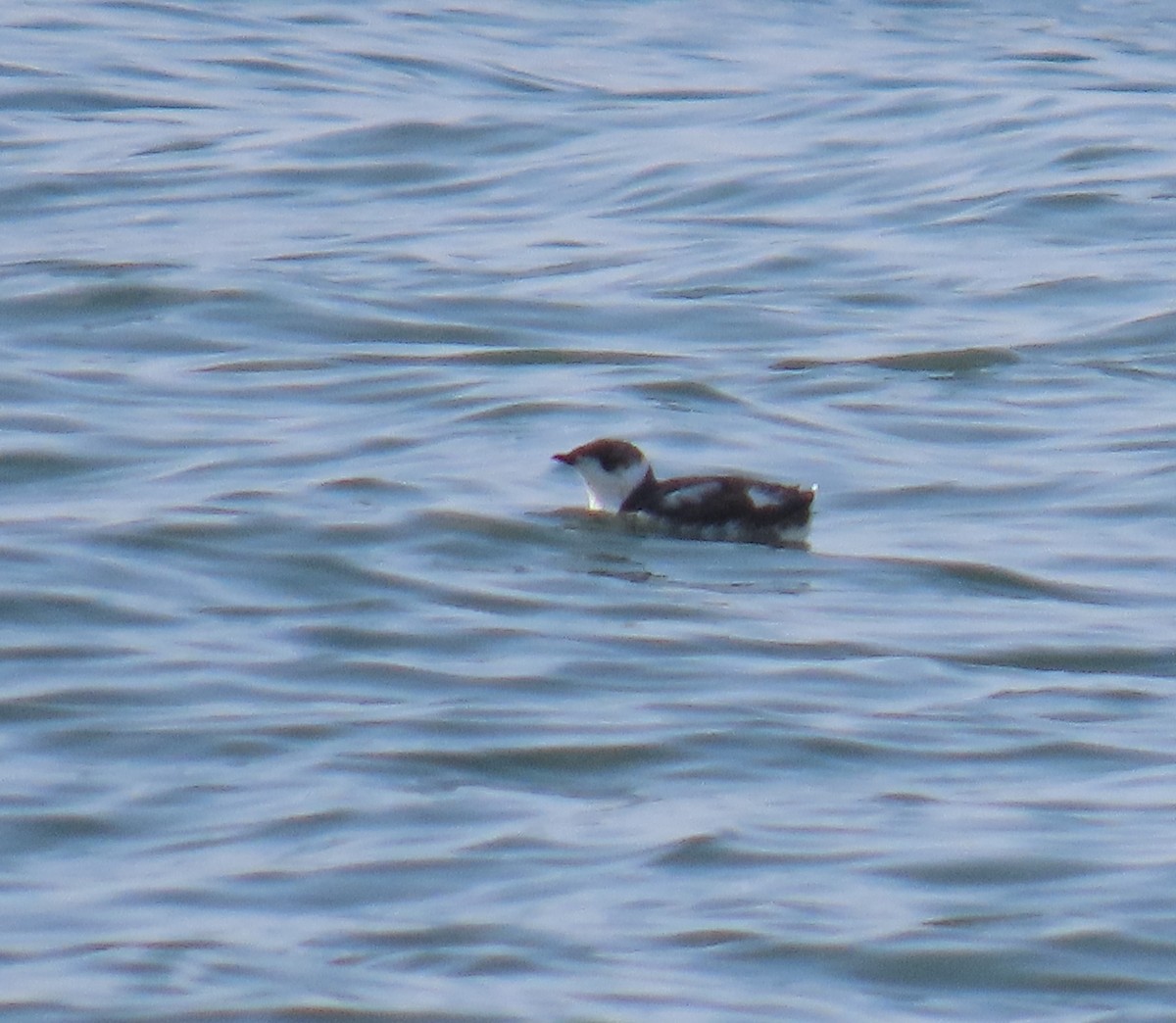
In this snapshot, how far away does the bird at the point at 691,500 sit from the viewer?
972 centimetres

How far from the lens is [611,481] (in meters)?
10.1

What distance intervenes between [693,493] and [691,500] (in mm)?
26

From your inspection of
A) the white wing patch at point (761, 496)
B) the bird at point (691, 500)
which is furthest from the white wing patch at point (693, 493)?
the white wing patch at point (761, 496)

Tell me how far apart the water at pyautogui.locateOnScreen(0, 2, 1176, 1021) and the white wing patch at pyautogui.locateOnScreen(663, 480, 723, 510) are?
20 cm

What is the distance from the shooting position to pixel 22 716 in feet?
24.9

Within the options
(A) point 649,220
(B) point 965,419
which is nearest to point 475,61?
(A) point 649,220

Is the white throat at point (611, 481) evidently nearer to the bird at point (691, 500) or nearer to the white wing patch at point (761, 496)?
the bird at point (691, 500)

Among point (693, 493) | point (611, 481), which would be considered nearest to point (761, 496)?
point (693, 493)

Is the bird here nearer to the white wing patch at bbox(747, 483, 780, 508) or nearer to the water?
the white wing patch at bbox(747, 483, 780, 508)

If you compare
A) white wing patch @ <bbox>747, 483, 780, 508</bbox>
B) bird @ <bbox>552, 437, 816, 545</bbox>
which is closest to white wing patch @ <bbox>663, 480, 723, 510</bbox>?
bird @ <bbox>552, 437, 816, 545</bbox>

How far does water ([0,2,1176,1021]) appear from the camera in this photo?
20.2 feet

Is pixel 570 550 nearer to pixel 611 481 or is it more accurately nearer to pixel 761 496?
pixel 611 481

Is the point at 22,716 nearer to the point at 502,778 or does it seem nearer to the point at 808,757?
the point at 502,778

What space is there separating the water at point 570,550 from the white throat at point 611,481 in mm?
97
